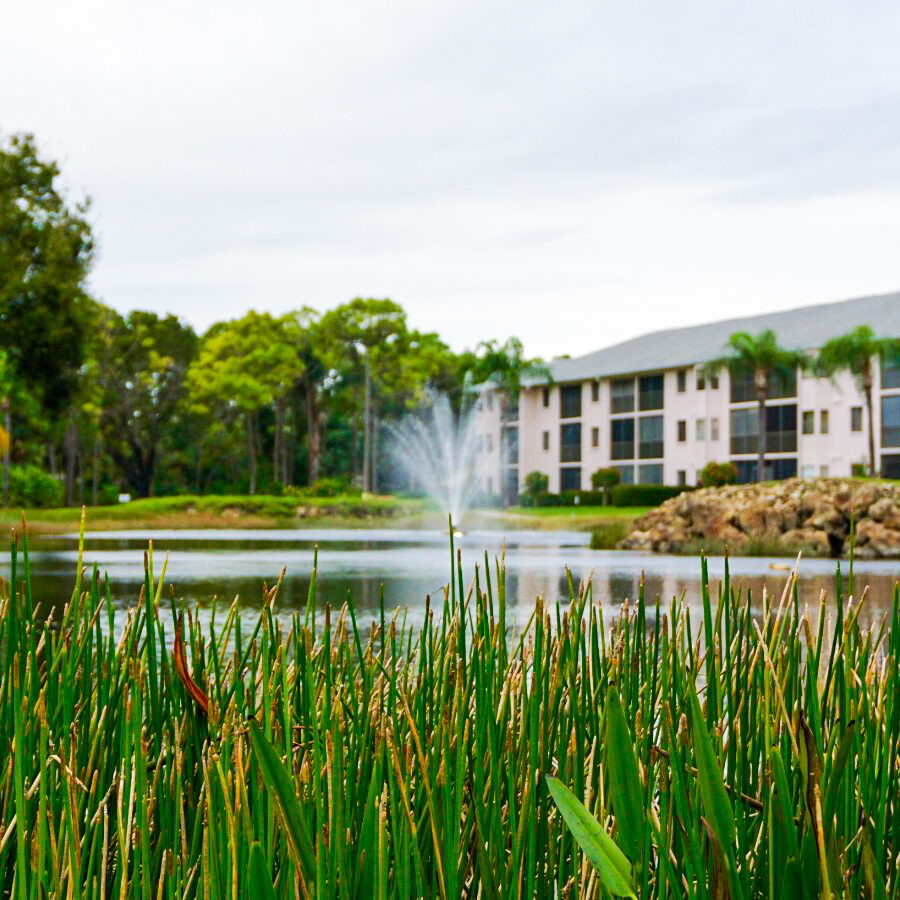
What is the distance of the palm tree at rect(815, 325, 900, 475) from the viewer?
112ft

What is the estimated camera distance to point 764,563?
45.8ft

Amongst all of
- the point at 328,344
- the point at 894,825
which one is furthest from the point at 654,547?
the point at 328,344

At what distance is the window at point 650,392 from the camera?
4550 centimetres

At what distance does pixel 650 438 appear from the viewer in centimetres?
4578

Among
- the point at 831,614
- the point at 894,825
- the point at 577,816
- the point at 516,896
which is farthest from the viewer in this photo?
the point at 831,614

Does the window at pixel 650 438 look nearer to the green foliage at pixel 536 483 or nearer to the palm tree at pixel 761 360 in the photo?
the green foliage at pixel 536 483

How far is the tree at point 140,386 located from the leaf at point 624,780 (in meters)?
43.5

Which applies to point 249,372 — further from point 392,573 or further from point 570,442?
point 392,573

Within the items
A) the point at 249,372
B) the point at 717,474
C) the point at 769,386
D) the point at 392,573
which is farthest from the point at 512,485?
the point at 392,573

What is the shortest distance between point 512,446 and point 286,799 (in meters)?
51.1

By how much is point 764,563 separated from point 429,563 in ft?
12.1

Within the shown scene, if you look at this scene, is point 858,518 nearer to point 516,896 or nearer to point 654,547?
point 654,547

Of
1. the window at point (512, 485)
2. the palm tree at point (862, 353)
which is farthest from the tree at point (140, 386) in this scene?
the palm tree at point (862, 353)

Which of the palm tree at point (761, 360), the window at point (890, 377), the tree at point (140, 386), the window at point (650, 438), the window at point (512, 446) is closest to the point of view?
the palm tree at point (761, 360)
